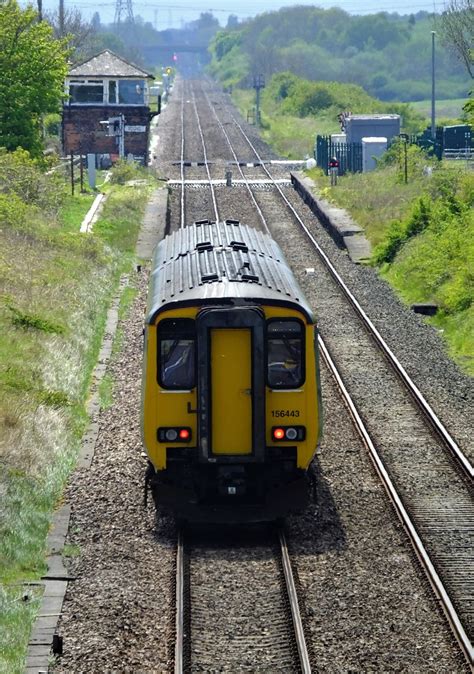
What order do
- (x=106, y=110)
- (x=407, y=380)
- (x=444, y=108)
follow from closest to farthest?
(x=407, y=380), (x=106, y=110), (x=444, y=108)

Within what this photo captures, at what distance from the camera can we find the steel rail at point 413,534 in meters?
9.52

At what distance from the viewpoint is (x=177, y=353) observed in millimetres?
11742

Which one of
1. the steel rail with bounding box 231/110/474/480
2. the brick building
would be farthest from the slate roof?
the steel rail with bounding box 231/110/474/480

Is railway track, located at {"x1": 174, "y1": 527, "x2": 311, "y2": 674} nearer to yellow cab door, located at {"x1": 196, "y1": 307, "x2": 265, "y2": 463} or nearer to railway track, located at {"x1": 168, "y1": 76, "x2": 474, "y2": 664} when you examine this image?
yellow cab door, located at {"x1": 196, "y1": 307, "x2": 265, "y2": 463}

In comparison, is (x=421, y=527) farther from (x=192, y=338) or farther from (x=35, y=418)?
(x=35, y=418)

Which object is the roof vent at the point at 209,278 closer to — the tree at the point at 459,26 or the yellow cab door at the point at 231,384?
the yellow cab door at the point at 231,384

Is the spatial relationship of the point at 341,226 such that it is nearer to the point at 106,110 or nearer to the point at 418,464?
the point at 418,464

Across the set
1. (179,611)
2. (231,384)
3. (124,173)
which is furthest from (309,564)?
(124,173)

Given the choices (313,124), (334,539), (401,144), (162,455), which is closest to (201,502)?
(162,455)

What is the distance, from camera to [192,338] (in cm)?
1166

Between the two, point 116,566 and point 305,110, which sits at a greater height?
point 305,110

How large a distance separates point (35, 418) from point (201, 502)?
123 inches

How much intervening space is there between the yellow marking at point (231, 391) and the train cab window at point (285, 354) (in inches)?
13.8

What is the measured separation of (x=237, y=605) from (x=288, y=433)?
83.5 inches
